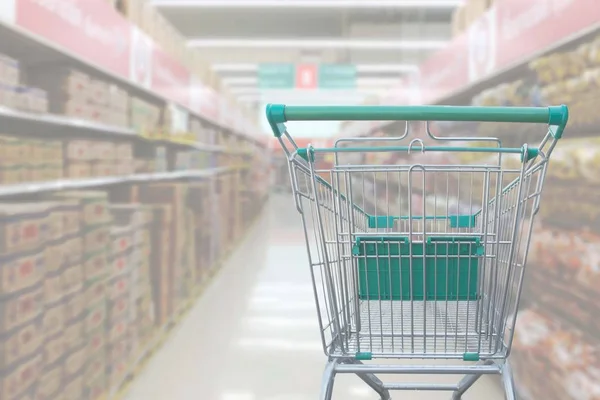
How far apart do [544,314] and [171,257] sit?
2568mm

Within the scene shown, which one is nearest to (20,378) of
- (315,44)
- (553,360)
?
(553,360)

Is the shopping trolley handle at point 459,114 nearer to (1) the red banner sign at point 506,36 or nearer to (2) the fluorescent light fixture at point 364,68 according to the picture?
(1) the red banner sign at point 506,36

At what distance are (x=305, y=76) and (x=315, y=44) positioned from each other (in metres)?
0.49

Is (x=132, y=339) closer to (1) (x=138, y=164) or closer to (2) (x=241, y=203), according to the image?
(1) (x=138, y=164)

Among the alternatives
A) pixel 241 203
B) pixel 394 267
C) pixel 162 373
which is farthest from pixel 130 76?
pixel 241 203

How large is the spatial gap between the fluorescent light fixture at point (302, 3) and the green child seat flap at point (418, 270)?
4671 millimetres

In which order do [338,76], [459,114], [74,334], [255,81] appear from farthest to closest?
[255,81] < [338,76] < [74,334] < [459,114]

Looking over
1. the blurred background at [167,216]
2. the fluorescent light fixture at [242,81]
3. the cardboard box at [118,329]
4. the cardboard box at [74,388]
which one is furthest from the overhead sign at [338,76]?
the cardboard box at [74,388]

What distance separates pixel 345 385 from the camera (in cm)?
291

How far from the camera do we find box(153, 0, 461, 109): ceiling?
589 centimetres

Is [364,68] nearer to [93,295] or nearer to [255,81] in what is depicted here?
[255,81]

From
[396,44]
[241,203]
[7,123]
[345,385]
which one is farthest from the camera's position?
[241,203]

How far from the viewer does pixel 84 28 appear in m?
2.46

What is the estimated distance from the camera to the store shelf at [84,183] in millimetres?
1959
